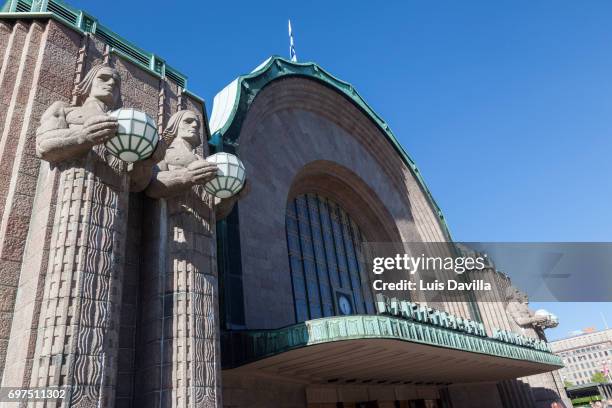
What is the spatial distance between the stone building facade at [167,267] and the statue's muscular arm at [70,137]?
5 cm

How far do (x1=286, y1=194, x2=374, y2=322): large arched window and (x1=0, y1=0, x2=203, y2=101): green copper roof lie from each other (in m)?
8.44

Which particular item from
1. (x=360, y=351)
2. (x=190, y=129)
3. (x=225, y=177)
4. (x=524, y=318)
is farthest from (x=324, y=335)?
(x=524, y=318)

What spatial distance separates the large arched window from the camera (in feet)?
58.2

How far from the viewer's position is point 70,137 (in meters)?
7.52

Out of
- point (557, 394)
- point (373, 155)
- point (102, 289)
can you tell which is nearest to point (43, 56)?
point (102, 289)

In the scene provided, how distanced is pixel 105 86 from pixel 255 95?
9179 mm

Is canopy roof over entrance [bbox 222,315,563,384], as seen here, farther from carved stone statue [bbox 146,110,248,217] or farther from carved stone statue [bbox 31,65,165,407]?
carved stone statue [bbox 31,65,165,407]

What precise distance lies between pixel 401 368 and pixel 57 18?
13.9 m

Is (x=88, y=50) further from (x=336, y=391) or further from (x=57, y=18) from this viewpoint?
(x=336, y=391)

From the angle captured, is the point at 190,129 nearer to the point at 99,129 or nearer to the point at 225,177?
the point at 225,177

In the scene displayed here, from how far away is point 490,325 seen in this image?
85.5 feet

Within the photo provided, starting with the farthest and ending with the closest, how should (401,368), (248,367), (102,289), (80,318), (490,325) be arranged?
(490,325) → (401,368) → (248,367) → (102,289) → (80,318)

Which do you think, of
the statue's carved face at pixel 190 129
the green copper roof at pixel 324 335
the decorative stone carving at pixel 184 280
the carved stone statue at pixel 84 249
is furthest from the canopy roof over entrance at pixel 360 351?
the statue's carved face at pixel 190 129

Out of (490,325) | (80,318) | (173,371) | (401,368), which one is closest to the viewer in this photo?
(80,318)
